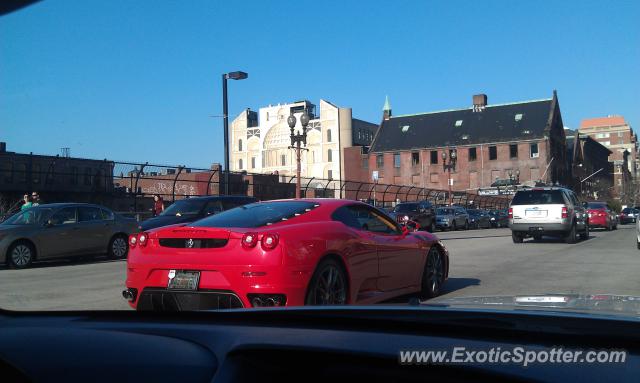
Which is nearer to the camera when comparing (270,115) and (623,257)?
(623,257)

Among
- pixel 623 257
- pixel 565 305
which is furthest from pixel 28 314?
pixel 623 257

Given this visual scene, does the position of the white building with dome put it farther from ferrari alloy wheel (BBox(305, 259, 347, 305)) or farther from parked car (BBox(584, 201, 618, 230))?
ferrari alloy wheel (BBox(305, 259, 347, 305))

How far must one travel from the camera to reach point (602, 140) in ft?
578

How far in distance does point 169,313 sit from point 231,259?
2.87 meters

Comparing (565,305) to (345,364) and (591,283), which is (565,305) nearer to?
(345,364)

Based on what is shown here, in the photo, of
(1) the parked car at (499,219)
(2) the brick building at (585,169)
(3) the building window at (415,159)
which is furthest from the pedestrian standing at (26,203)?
(2) the brick building at (585,169)

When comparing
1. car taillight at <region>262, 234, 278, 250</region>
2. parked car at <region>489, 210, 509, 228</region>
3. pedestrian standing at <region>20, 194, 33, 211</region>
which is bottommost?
parked car at <region>489, 210, 509, 228</region>

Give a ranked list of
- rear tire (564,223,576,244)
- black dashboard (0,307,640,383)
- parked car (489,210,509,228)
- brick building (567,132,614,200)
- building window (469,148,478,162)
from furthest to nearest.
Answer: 1. brick building (567,132,614,200)
2. building window (469,148,478,162)
3. parked car (489,210,509,228)
4. rear tire (564,223,576,244)
5. black dashboard (0,307,640,383)

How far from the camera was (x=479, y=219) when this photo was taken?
41375 mm

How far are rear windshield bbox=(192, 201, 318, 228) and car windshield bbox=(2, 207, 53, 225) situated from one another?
373 inches

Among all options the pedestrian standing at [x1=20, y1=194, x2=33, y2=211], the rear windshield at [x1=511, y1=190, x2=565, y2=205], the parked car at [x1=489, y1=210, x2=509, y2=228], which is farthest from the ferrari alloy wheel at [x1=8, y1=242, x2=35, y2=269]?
the parked car at [x1=489, y1=210, x2=509, y2=228]

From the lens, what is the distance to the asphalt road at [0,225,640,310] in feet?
28.3

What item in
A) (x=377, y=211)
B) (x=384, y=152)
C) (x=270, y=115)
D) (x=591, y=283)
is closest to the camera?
(x=377, y=211)

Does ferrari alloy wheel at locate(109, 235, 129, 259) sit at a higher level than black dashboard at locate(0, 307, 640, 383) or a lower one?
lower
